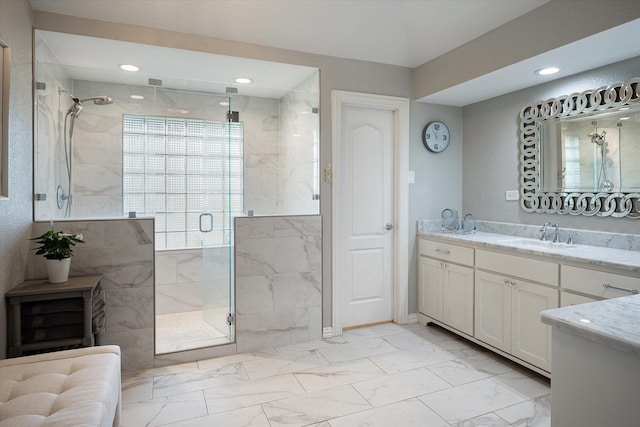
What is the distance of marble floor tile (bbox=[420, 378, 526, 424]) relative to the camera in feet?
7.25

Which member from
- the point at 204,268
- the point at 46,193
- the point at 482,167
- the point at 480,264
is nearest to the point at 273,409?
the point at 204,268

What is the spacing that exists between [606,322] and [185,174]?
2875mm

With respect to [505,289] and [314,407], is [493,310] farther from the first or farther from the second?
[314,407]

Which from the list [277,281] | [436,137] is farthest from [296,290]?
[436,137]

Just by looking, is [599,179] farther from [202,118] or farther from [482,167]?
[202,118]

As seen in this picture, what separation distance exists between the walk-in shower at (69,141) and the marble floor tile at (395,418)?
7.72ft

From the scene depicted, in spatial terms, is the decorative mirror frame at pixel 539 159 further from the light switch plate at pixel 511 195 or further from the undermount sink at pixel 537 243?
the undermount sink at pixel 537 243

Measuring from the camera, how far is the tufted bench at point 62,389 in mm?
1325

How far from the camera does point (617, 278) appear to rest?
212 cm

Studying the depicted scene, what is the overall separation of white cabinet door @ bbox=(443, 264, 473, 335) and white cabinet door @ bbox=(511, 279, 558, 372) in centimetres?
42

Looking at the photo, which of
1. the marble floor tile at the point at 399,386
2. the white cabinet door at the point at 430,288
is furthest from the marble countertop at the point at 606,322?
the white cabinet door at the point at 430,288

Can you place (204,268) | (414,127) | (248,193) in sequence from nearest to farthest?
(248,193) → (204,268) → (414,127)

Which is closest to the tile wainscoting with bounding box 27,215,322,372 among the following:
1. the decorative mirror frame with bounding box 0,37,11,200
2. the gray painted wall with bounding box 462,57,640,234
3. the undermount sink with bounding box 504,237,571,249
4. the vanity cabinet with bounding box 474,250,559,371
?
the decorative mirror frame with bounding box 0,37,11,200

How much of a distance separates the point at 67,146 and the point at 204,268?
146 cm
